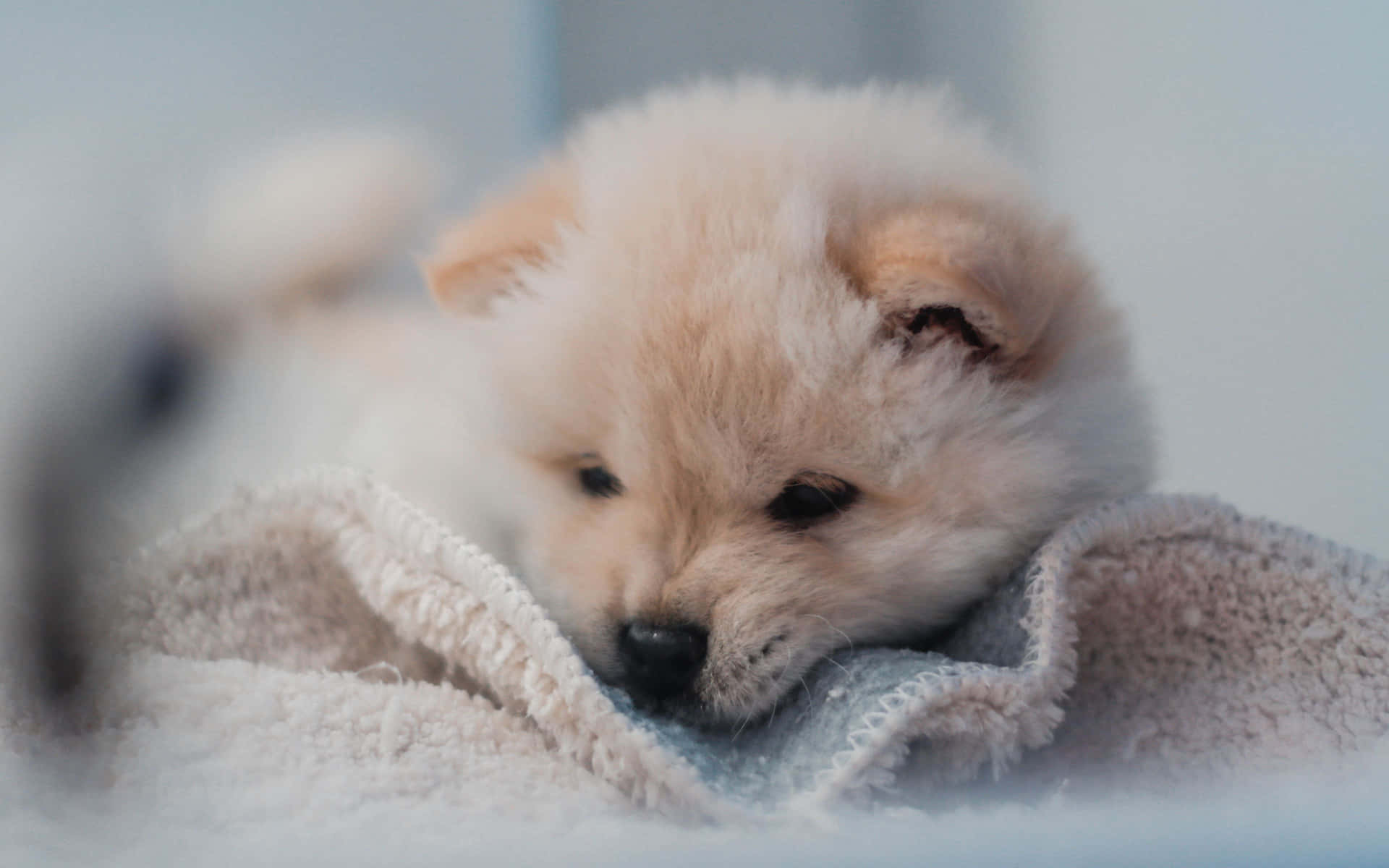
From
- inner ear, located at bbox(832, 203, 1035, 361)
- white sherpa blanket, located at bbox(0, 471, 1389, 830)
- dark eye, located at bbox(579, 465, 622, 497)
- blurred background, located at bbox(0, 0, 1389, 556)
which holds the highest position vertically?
blurred background, located at bbox(0, 0, 1389, 556)

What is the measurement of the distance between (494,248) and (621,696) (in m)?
0.65

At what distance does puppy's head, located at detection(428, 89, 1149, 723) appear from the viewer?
1071 mm

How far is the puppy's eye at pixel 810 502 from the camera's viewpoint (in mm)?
1132

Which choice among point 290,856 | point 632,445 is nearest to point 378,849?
point 290,856

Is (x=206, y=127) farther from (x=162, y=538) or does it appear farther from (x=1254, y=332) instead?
(x=1254, y=332)

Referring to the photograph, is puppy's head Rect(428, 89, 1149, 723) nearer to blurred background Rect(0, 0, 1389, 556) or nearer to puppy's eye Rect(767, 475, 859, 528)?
puppy's eye Rect(767, 475, 859, 528)

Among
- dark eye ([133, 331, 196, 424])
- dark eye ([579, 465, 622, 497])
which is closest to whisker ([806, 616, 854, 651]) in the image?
dark eye ([579, 465, 622, 497])

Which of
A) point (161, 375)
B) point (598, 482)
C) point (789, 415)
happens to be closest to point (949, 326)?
point (789, 415)

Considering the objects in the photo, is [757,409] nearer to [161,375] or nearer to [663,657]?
[663,657]

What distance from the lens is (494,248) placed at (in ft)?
4.37

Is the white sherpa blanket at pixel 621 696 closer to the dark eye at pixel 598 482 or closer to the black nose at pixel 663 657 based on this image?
the black nose at pixel 663 657

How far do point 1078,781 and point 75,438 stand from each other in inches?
41.5

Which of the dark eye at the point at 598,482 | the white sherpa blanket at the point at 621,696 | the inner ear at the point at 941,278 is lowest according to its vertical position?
the white sherpa blanket at the point at 621,696

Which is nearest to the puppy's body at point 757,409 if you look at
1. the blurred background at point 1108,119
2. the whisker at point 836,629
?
the whisker at point 836,629
